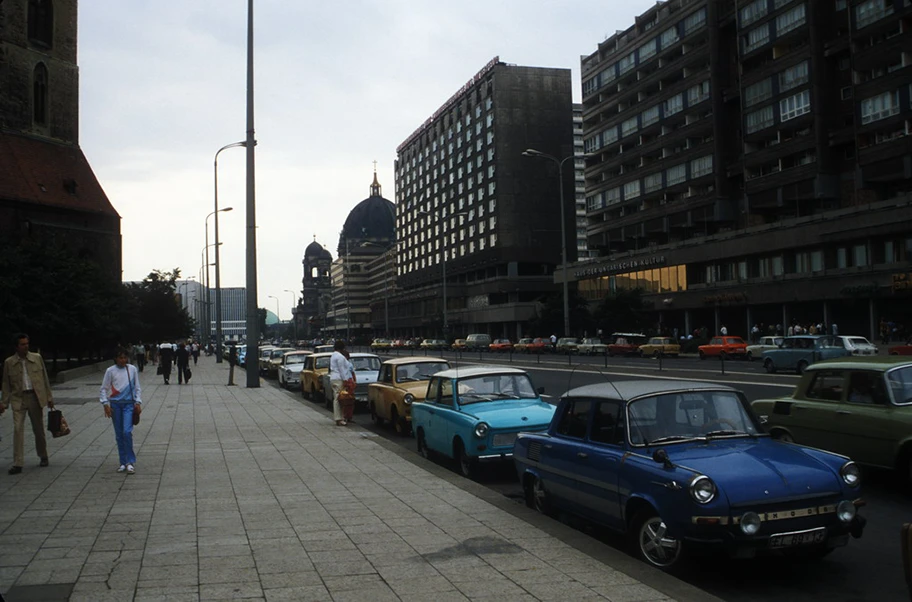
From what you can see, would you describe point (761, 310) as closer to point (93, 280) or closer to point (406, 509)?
point (93, 280)

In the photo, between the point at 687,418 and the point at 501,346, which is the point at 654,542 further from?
the point at 501,346

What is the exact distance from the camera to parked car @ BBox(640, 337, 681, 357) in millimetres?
53031

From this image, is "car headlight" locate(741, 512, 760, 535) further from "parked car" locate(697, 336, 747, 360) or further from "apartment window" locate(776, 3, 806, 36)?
"apartment window" locate(776, 3, 806, 36)

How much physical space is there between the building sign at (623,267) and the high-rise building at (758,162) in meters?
0.16

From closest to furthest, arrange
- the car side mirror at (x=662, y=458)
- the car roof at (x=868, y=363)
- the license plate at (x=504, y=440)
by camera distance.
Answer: the car side mirror at (x=662, y=458) < the car roof at (x=868, y=363) < the license plate at (x=504, y=440)

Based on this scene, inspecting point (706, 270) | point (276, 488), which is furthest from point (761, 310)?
point (276, 488)

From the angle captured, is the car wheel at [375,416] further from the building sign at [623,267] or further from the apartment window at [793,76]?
the building sign at [623,267]

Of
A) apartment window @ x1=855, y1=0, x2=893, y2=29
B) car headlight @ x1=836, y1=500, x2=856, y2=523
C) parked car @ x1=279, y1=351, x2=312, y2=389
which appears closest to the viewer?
car headlight @ x1=836, y1=500, x2=856, y2=523

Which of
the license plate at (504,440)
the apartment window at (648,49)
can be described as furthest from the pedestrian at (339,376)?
the apartment window at (648,49)

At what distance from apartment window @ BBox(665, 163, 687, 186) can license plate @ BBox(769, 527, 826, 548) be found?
6865cm

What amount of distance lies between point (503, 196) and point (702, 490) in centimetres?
10095

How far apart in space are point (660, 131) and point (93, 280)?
4850cm

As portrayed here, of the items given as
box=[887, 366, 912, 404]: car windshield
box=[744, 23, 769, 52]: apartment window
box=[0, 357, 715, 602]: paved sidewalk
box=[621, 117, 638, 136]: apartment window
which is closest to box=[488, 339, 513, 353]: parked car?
box=[621, 117, 638, 136]: apartment window

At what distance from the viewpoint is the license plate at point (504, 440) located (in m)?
11.1
